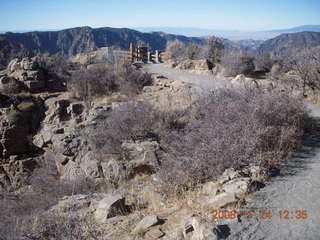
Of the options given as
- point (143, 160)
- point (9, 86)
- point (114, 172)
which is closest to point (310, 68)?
point (143, 160)

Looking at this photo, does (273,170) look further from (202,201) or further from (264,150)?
(202,201)

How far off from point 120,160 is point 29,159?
536 cm

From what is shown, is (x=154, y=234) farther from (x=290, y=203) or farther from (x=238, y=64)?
(x=238, y=64)

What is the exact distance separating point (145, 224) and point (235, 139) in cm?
238

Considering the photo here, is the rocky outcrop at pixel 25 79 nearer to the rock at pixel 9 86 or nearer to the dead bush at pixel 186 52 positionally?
the rock at pixel 9 86

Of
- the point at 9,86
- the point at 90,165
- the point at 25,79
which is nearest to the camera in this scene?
the point at 90,165

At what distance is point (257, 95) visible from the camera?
254 inches

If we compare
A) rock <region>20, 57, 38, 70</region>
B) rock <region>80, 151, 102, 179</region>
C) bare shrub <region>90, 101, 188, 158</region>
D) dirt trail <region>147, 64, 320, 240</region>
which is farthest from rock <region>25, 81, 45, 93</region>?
dirt trail <region>147, 64, 320, 240</region>

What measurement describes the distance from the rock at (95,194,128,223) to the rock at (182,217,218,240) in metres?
1.23

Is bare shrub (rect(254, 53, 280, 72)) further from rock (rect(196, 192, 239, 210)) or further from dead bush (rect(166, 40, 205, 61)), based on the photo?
rock (rect(196, 192, 239, 210))

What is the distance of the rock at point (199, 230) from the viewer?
115 inches

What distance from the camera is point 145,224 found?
3439mm

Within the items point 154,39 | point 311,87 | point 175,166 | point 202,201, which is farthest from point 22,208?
point 154,39
